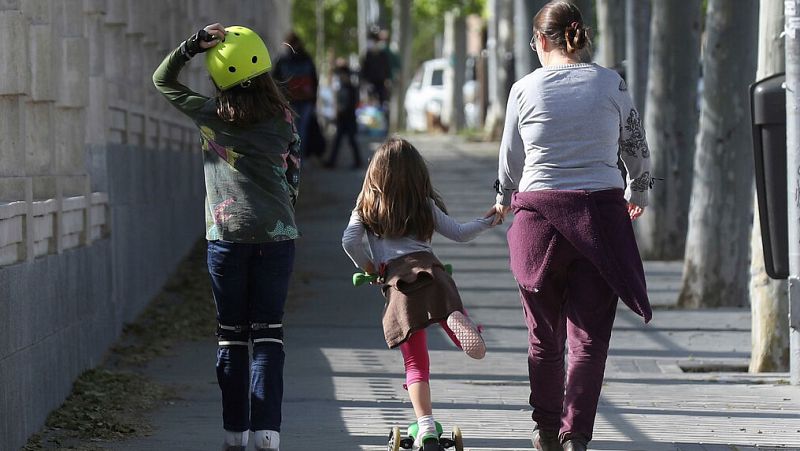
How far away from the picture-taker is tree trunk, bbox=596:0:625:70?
18297mm

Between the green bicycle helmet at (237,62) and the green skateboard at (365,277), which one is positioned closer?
the green bicycle helmet at (237,62)

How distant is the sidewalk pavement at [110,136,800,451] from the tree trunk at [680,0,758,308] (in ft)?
0.80

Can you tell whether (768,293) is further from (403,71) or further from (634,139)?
(403,71)

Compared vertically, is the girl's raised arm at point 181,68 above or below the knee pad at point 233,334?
above

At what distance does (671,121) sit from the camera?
15.1m

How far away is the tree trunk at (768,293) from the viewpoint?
359 inches

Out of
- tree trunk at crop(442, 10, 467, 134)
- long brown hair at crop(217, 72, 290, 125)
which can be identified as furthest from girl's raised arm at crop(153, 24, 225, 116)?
tree trunk at crop(442, 10, 467, 134)

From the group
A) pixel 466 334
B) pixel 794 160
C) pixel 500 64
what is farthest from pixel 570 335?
pixel 500 64

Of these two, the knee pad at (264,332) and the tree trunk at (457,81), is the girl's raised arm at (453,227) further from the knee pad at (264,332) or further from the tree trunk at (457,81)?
the tree trunk at (457,81)

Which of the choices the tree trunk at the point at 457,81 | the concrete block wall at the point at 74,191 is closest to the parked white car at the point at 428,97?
the tree trunk at the point at 457,81

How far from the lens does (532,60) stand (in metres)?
15.2

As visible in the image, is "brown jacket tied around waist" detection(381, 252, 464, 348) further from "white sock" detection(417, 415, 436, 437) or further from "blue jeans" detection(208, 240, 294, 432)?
"blue jeans" detection(208, 240, 294, 432)

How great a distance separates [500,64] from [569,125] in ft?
85.1

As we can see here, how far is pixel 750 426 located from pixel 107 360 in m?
3.77
